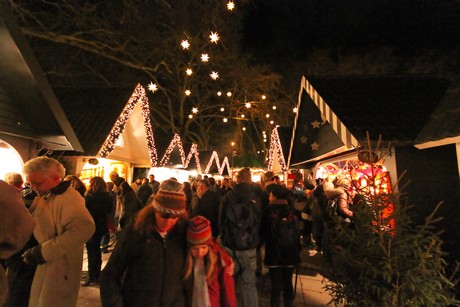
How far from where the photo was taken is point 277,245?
413 cm

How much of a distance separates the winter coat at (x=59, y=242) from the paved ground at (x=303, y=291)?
2.05 meters

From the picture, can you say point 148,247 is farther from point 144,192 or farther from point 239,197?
point 144,192

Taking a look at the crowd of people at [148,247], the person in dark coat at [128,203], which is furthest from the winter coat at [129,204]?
the crowd of people at [148,247]

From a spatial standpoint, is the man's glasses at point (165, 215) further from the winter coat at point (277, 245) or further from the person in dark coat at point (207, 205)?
the person in dark coat at point (207, 205)

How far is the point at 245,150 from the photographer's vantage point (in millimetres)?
35625

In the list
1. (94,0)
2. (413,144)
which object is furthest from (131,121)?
(413,144)

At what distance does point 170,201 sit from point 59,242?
131 cm

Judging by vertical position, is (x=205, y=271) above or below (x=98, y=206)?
below

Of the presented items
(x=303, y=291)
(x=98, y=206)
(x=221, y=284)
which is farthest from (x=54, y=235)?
(x=303, y=291)

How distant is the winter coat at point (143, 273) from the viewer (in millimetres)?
2055

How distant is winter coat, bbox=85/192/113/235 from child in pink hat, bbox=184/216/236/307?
4128 mm

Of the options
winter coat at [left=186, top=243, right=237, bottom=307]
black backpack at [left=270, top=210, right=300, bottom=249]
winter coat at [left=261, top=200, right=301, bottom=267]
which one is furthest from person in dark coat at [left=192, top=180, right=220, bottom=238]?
winter coat at [left=186, top=243, right=237, bottom=307]

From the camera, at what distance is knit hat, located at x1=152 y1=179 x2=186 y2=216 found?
2.22 metres

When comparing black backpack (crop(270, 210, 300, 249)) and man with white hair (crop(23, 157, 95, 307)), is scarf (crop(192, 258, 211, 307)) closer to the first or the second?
man with white hair (crop(23, 157, 95, 307))
